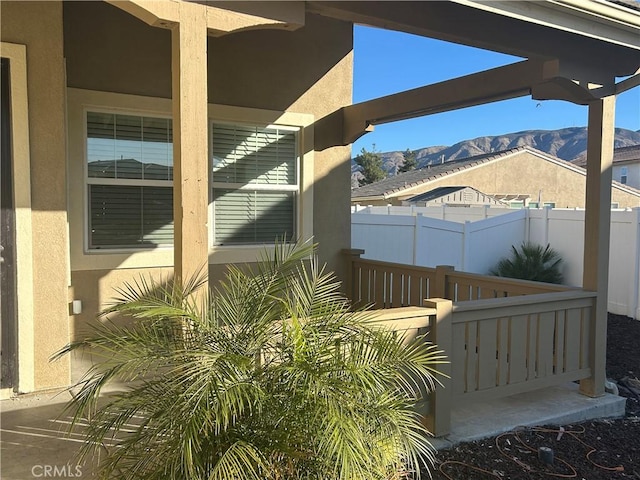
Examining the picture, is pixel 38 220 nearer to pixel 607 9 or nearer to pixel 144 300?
pixel 144 300

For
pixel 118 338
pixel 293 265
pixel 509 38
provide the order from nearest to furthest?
pixel 118 338
pixel 293 265
pixel 509 38

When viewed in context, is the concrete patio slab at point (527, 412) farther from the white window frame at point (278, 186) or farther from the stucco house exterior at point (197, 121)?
the white window frame at point (278, 186)

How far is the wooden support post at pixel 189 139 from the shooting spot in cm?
286

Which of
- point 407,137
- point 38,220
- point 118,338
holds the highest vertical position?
point 407,137

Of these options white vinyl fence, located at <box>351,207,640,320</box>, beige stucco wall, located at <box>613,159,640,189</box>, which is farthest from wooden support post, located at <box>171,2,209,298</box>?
beige stucco wall, located at <box>613,159,640,189</box>

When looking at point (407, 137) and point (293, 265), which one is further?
point (407, 137)

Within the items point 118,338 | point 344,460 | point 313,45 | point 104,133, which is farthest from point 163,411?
point 313,45

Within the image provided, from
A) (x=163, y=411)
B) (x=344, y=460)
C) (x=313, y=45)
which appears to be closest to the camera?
(x=344, y=460)

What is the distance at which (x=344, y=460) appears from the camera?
2.10 meters

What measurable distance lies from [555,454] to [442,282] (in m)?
2.10

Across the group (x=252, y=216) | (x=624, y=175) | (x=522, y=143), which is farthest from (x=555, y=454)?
(x=522, y=143)

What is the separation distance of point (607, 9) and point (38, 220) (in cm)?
437

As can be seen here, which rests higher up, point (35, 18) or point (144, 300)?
point (35, 18)

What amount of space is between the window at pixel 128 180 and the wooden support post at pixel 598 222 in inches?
149
